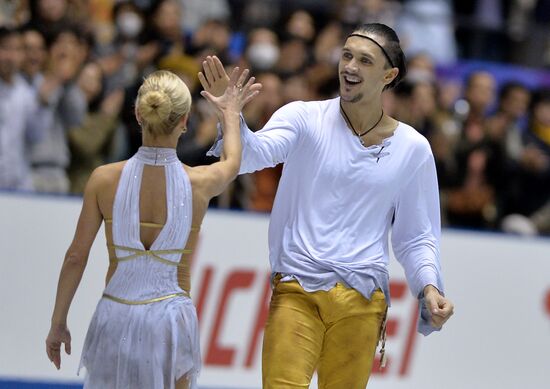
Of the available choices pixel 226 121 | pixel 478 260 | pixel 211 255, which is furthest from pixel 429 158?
pixel 478 260

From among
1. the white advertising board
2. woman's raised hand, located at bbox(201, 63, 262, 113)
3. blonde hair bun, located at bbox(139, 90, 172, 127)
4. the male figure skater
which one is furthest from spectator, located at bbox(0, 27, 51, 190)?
blonde hair bun, located at bbox(139, 90, 172, 127)

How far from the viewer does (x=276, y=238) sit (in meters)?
5.55

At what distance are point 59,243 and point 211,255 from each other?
1.11 m

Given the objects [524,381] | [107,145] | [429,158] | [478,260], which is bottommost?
[524,381]

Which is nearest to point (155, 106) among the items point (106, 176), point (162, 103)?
point (162, 103)

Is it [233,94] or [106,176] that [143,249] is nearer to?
[106,176]

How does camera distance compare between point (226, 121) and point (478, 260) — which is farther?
point (478, 260)

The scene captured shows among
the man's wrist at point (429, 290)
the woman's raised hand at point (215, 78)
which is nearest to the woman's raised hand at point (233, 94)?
the woman's raised hand at point (215, 78)

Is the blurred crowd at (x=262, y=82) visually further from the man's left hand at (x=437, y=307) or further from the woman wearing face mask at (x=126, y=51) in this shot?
the man's left hand at (x=437, y=307)

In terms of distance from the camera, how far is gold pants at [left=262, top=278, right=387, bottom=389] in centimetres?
531

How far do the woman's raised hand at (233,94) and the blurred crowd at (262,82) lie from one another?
3671 millimetres

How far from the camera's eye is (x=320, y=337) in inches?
214

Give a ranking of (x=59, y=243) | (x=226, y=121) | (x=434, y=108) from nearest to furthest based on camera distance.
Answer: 1. (x=226, y=121)
2. (x=59, y=243)
3. (x=434, y=108)

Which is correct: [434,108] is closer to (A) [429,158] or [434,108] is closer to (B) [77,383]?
(B) [77,383]
